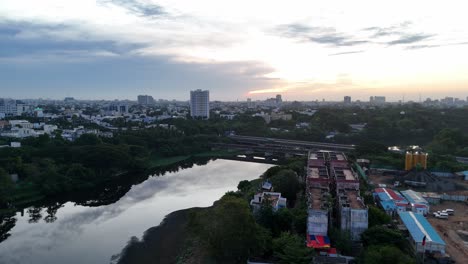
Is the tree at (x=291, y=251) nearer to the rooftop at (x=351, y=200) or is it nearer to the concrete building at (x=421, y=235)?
the rooftop at (x=351, y=200)

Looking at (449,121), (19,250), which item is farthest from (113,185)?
(449,121)

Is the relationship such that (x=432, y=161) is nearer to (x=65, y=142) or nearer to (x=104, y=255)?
(x=104, y=255)

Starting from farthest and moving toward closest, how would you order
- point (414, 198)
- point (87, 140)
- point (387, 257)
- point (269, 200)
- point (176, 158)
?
point (176, 158), point (87, 140), point (414, 198), point (269, 200), point (387, 257)

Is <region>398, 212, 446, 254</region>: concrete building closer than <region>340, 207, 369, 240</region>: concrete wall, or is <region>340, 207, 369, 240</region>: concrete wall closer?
<region>398, 212, 446, 254</region>: concrete building

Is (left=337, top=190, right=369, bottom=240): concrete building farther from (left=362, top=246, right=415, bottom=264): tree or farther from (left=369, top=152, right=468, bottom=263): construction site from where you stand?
(left=362, top=246, right=415, bottom=264): tree

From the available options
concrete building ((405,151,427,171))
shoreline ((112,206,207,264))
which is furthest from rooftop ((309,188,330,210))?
concrete building ((405,151,427,171))

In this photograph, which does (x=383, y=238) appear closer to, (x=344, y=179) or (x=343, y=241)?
(x=343, y=241)

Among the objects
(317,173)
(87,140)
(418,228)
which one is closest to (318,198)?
(418,228)
